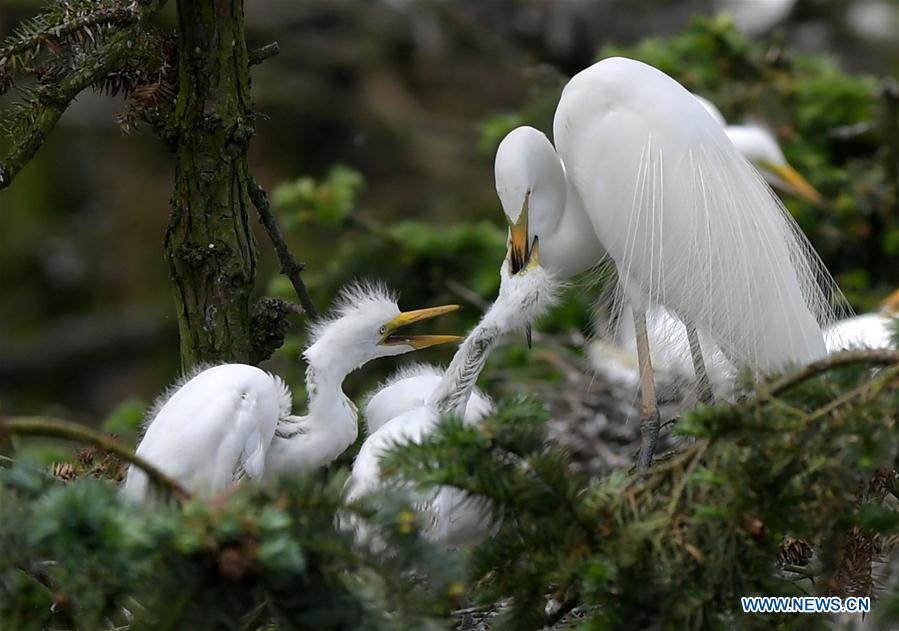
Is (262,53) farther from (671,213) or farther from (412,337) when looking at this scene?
(671,213)

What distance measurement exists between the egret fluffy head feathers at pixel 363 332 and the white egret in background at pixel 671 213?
0.33 metres

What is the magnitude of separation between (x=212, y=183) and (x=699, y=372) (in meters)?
1.41

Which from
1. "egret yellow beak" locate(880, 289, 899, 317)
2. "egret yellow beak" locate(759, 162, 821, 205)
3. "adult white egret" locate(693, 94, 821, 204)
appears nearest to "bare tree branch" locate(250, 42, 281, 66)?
"egret yellow beak" locate(880, 289, 899, 317)

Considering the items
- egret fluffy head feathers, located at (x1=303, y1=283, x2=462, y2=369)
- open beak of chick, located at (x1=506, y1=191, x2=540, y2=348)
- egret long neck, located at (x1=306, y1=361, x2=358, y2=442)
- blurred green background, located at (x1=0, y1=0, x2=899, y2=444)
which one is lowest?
egret long neck, located at (x1=306, y1=361, x2=358, y2=442)

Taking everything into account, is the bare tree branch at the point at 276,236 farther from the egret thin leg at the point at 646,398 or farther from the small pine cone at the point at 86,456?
the egret thin leg at the point at 646,398

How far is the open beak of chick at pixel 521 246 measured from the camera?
2.94 meters

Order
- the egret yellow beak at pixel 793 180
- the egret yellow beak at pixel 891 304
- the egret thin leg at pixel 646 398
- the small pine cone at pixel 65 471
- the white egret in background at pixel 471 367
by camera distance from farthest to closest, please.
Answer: the egret yellow beak at pixel 793 180, the egret yellow beak at pixel 891 304, the egret thin leg at pixel 646 398, the white egret in background at pixel 471 367, the small pine cone at pixel 65 471

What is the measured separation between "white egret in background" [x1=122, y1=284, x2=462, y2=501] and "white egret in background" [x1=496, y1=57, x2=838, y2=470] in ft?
1.38

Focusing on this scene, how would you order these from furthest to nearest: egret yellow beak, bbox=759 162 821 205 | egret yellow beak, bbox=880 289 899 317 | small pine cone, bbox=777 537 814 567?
egret yellow beak, bbox=759 162 821 205, egret yellow beak, bbox=880 289 899 317, small pine cone, bbox=777 537 814 567

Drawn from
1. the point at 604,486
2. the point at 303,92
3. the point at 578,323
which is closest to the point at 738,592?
the point at 604,486

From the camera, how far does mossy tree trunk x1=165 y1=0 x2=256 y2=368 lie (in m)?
2.21

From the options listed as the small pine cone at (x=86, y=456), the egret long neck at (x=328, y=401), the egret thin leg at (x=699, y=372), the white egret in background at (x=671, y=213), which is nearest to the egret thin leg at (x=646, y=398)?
the white egret in background at (x=671, y=213)

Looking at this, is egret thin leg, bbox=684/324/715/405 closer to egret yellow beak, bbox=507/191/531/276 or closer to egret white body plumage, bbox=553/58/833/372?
egret white body plumage, bbox=553/58/833/372

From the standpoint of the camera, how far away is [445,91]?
35.2 ft
